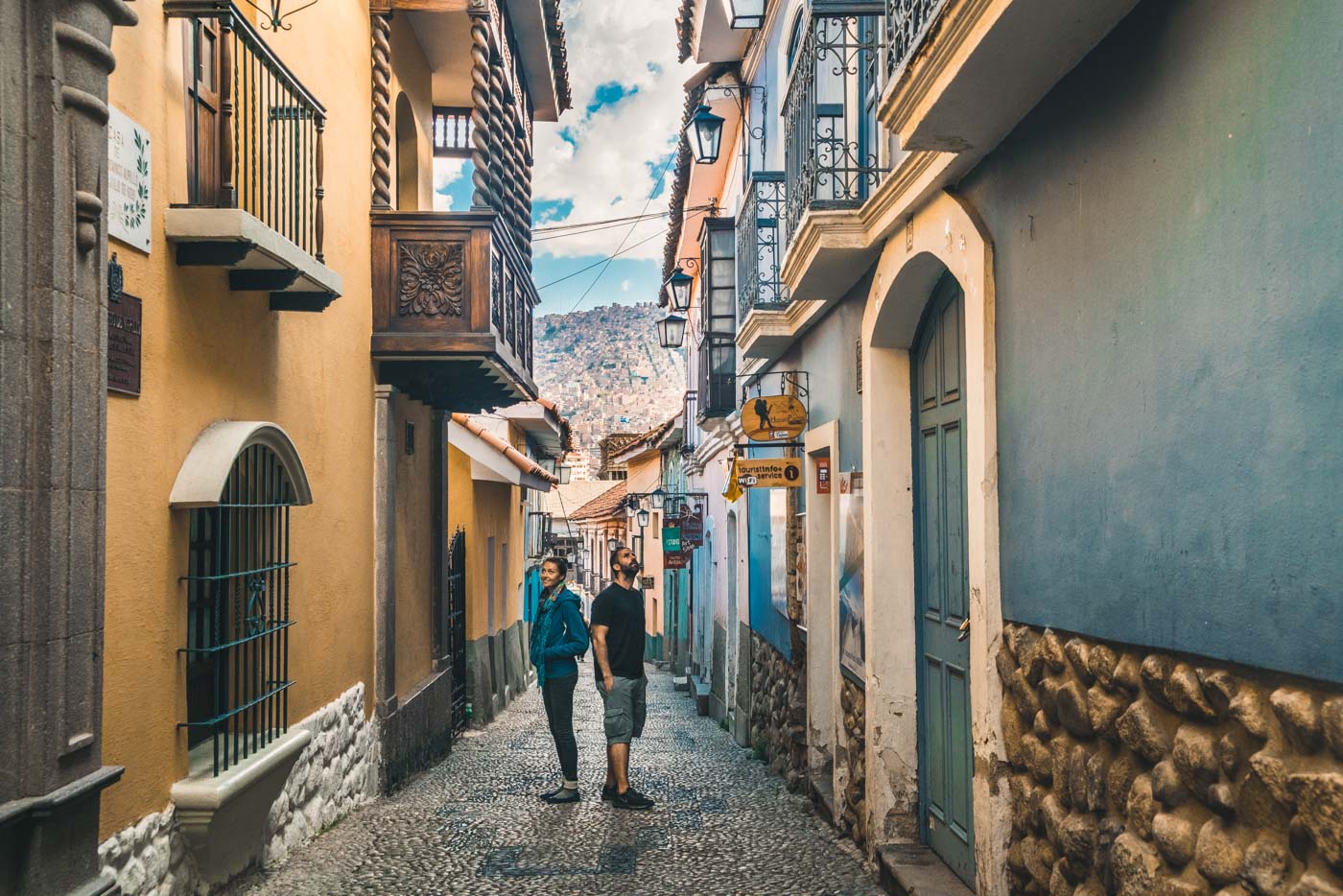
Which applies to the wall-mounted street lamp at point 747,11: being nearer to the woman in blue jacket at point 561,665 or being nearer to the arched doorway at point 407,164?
the arched doorway at point 407,164

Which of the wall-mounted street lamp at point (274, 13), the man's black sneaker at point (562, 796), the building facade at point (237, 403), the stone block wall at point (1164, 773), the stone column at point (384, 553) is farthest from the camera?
the stone column at point (384, 553)

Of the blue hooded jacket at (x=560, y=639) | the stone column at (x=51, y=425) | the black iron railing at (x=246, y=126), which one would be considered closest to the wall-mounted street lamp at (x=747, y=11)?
the black iron railing at (x=246, y=126)

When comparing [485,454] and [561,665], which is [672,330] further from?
A: [561,665]

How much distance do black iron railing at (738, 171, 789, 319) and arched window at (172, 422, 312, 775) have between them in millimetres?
5068

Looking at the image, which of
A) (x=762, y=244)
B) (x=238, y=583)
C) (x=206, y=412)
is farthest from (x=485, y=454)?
(x=206, y=412)

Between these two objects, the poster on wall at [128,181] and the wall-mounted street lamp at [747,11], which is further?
the wall-mounted street lamp at [747,11]

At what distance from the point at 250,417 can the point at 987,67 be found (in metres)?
4.19

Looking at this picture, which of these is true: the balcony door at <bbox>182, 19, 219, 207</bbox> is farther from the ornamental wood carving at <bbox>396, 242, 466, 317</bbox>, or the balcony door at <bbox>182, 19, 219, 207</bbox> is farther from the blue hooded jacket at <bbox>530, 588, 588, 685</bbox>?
the blue hooded jacket at <bbox>530, 588, 588, 685</bbox>

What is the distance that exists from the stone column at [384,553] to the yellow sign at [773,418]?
9.52 feet

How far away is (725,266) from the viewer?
1443 centimetres

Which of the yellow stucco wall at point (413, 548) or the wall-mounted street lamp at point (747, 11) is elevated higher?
the wall-mounted street lamp at point (747, 11)

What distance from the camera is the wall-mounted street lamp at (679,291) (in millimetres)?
17531

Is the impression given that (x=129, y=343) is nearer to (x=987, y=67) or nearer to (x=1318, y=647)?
(x=987, y=67)

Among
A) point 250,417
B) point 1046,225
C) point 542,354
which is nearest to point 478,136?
point 250,417
